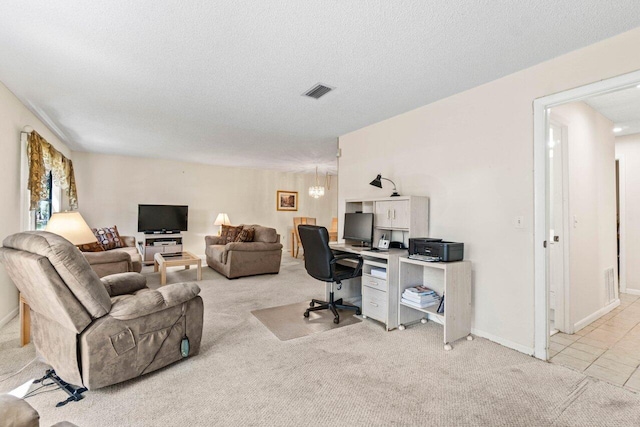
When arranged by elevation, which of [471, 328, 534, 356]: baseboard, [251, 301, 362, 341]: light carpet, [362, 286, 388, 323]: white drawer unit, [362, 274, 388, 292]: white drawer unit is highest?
[362, 274, 388, 292]: white drawer unit

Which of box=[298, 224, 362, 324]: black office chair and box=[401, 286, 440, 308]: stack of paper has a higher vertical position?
box=[298, 224, 362, 324]: black office chair

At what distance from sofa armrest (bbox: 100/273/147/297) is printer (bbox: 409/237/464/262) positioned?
2.58m

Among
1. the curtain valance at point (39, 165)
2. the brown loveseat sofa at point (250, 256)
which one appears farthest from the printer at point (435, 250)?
the curtain valance at point (39, 165)

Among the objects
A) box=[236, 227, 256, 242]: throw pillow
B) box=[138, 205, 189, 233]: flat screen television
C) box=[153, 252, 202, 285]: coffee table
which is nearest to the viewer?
box=[153, 252, 202, 285]: coffee table

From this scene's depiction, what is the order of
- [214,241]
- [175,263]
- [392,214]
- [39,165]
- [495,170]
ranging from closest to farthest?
1. [495,170]
2. [392,214]
3. [39,165]
4. [175,263]
5. [214,241]

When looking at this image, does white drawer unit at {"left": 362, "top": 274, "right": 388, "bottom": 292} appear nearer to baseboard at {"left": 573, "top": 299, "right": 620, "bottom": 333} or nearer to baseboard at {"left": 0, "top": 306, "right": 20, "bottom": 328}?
baseboard at {"left": 573, "top": 299, "right": 620, "bottom": 333}

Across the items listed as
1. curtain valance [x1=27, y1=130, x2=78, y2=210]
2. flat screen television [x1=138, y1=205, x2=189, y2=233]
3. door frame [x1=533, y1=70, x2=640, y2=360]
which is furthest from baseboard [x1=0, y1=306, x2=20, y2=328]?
door frame [x1=533, y1=70, x2=640, y2=360]

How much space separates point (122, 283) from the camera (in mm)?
2609

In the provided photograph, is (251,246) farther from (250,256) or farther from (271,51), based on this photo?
(271,51)

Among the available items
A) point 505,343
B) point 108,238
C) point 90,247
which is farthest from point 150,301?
point 108,238

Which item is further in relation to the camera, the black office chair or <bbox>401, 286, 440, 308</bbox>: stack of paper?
the black office chair

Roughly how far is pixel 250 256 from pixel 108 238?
2476 millimetres

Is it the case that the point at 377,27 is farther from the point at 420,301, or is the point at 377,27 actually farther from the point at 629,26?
the point at 420,301

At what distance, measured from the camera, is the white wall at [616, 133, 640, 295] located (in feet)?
13.8
